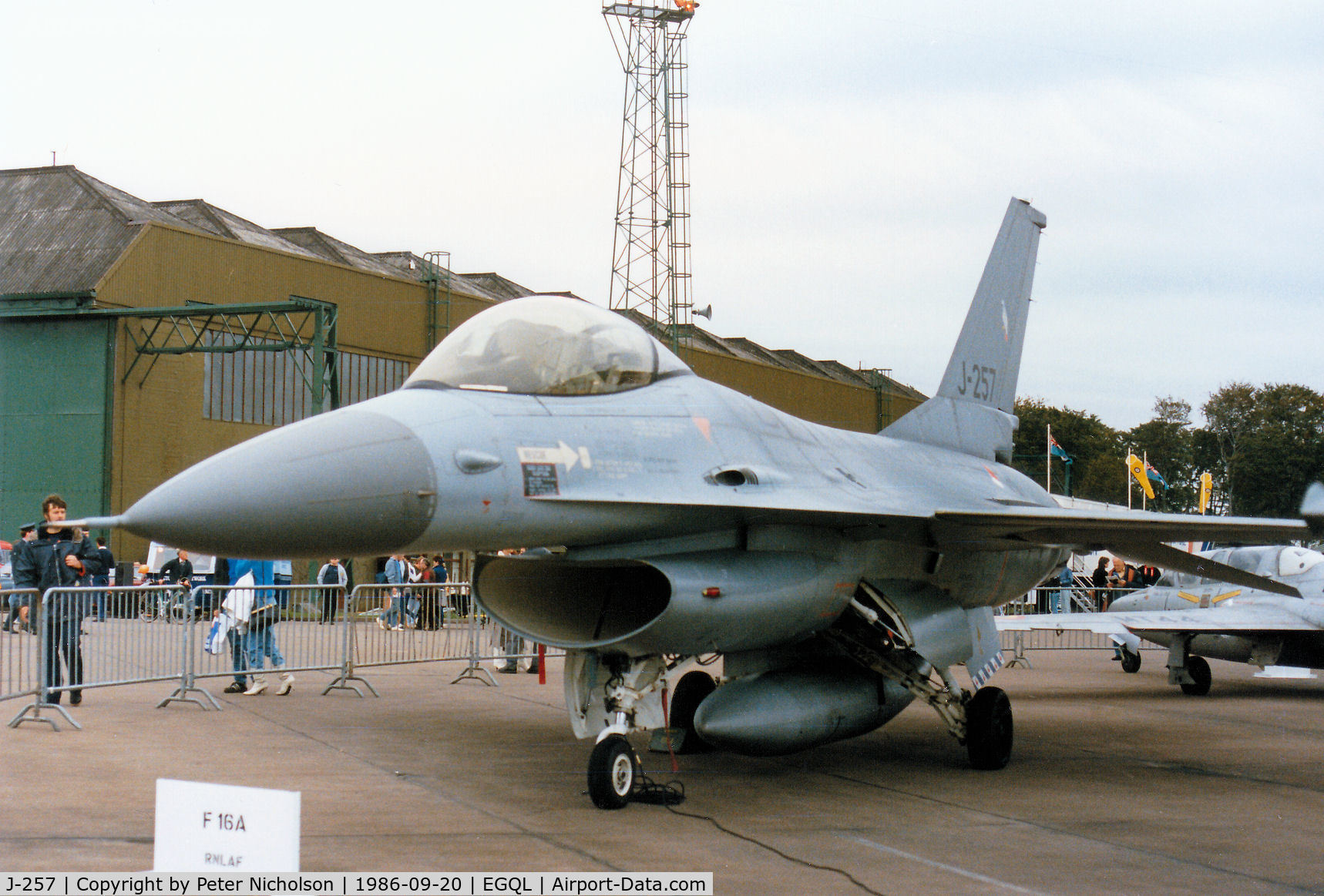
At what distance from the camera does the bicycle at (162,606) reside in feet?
35.6

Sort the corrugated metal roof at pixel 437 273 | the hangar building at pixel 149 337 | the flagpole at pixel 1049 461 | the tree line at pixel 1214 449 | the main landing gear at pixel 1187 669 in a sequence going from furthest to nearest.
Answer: the tree line at pixel 1214 449 → the flagpole at pixel 1049 461 → the corrugated metal roof at pixel 437 273 → the hangar building at pixel 149 337 → the main landing gear at pixel 1187 669

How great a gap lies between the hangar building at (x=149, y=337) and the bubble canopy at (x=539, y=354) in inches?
770

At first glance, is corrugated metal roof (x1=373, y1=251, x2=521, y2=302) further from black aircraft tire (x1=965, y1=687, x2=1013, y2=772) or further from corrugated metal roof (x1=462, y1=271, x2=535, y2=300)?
black aircraft tire (x1=965, y1=687, x2=1013, y2=772)

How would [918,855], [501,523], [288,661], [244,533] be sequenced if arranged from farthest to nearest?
[288,661] → [501,523] → [918,855] → [244,533]

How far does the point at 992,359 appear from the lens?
1153cm

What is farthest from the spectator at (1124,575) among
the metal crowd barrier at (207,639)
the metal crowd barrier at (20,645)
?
the metal crowd barrier at (20,645)

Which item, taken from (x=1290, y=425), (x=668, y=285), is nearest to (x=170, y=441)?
(x=668, y=285)

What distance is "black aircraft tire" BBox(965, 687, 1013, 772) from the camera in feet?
27.2

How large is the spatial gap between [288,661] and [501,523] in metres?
7.43

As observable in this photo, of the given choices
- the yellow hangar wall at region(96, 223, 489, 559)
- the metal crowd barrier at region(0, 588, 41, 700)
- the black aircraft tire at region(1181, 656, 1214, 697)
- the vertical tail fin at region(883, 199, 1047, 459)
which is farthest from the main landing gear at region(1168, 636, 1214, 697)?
the yellow hangar wall at region(96, 223, 489, 559)

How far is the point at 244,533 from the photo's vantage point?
17.4ft

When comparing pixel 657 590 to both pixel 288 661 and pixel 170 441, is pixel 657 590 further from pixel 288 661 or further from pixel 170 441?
pixel 170 441

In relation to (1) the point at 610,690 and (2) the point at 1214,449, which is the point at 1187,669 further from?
(2) the point at 1214,449

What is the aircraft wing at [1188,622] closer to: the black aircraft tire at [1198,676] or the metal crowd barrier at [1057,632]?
the black aircraft tire at [1198,676]
